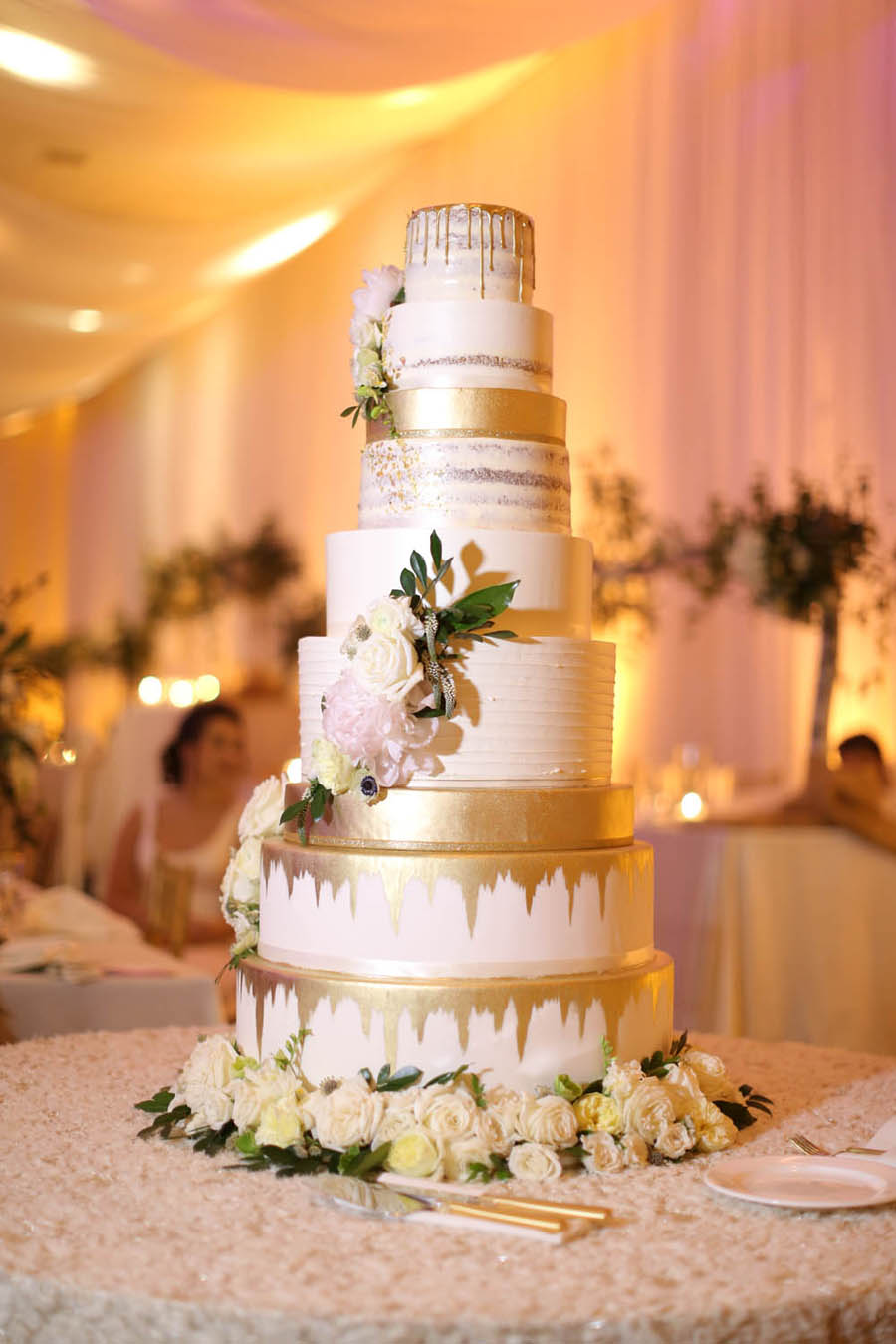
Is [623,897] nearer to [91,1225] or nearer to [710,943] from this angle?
[91,1225]

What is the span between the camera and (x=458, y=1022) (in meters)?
2.21

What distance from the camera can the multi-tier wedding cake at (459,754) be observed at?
2.23 m

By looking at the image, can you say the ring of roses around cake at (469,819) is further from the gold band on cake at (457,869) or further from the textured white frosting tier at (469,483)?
the textured white frosting tier at (469,483)

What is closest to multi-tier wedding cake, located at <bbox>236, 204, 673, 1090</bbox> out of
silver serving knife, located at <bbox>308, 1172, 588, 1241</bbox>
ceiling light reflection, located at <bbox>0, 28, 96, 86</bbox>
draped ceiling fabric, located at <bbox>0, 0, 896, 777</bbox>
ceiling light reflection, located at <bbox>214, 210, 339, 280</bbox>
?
silver serving knife, located at <bbox>308, 1172, 588, 1241</bbox>

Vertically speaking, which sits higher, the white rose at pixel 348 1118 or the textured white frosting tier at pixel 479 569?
the textured white frosting tier at pixel 479 569

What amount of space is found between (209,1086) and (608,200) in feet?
31.3

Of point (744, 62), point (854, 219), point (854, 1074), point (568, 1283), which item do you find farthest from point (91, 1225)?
point (744, 62)

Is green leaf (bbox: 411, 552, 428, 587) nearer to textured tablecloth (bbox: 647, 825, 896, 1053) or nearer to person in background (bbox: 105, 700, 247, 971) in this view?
textured tablecloth (bbox: 647, 825, 896, 1053)

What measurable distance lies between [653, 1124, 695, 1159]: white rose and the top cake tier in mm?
1346

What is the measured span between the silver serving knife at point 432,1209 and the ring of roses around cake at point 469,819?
1.72ft

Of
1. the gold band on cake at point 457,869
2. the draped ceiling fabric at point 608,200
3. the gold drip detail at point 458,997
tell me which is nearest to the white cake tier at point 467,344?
the gold band on cake at point 457,869

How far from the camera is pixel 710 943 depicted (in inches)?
243

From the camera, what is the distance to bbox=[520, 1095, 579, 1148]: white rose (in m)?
2.14

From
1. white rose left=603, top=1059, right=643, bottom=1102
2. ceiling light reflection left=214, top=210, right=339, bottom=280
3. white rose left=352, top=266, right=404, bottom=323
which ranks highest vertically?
ceiling light reflection left=214, top=210, right=339, bottom=280
